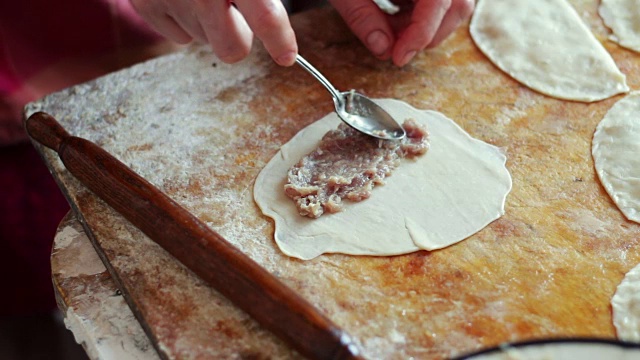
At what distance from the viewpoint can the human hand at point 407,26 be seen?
5.85ft

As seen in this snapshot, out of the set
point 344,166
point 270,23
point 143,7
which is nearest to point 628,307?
point 344,166

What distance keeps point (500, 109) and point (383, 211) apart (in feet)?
1.72

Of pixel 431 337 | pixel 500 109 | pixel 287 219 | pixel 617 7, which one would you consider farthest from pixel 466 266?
pixel 617 7

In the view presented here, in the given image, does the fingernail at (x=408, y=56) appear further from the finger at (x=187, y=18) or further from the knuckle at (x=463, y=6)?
the finger at (x=187, y=18)

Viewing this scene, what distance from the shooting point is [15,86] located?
197 cm

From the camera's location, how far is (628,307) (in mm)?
1248

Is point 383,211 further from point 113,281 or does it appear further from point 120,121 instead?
point 120,121

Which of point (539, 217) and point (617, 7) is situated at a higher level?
point (617, 7)

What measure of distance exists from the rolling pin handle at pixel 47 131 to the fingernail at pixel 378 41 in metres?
0.88

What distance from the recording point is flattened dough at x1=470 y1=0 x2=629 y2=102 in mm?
1786

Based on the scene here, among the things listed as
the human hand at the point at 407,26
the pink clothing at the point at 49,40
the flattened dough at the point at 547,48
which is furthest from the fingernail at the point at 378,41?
the pink clothing at the point at 49,40

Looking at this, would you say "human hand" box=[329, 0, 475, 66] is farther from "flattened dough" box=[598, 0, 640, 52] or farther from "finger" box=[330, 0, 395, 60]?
"flattened dough" box=[598, 0, 640, 52]

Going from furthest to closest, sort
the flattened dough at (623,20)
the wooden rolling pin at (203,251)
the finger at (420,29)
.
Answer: the flattened dough at (623,20)
the finger at (420,29)
the wooden rolling pin at (203,251)

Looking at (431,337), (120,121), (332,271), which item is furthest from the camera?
(120,121)
